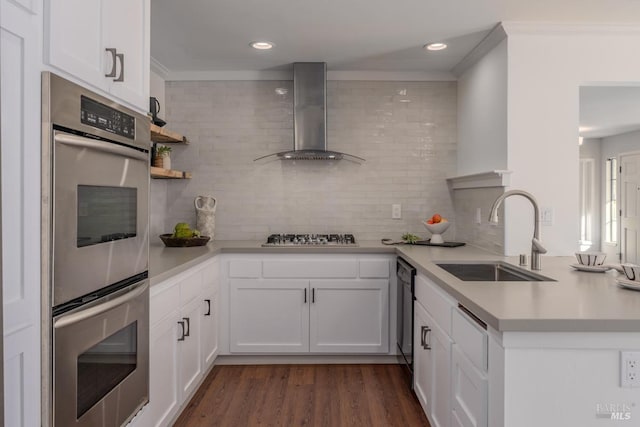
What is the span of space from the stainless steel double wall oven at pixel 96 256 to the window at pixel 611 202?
335 inches

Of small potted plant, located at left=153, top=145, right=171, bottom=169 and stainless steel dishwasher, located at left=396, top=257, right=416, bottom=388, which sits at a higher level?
small potted plant, located at left=153, top=145, right=171, bottom=169

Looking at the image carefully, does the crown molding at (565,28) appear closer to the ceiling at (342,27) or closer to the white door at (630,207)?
the ceiling at (342,27)

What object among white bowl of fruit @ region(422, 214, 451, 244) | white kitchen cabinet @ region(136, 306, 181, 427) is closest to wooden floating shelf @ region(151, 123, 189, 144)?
white kitchen cabinet @ region(136, 306, 181, 427)

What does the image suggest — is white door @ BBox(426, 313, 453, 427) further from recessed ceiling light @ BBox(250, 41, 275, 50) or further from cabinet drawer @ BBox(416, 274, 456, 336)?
recessed ceiling light @ BBox(250, 41, 275, 50)

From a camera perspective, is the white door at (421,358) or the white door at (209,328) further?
the white door at (209,328)

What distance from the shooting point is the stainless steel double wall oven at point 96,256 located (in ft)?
4.20

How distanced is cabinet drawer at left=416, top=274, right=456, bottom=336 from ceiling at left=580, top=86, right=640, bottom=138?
302 cm

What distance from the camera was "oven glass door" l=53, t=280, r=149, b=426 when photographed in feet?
4.34

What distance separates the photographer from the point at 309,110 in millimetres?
3670

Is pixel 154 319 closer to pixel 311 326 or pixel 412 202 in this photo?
pixel 311 326

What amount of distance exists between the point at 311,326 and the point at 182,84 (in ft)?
7.52

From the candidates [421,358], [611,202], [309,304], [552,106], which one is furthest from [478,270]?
[611,202]

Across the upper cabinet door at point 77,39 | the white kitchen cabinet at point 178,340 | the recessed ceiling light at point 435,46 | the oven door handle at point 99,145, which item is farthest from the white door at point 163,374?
the recessed ceiling light at point 435,46

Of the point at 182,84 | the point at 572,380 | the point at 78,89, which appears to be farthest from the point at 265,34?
the point at 572,380
